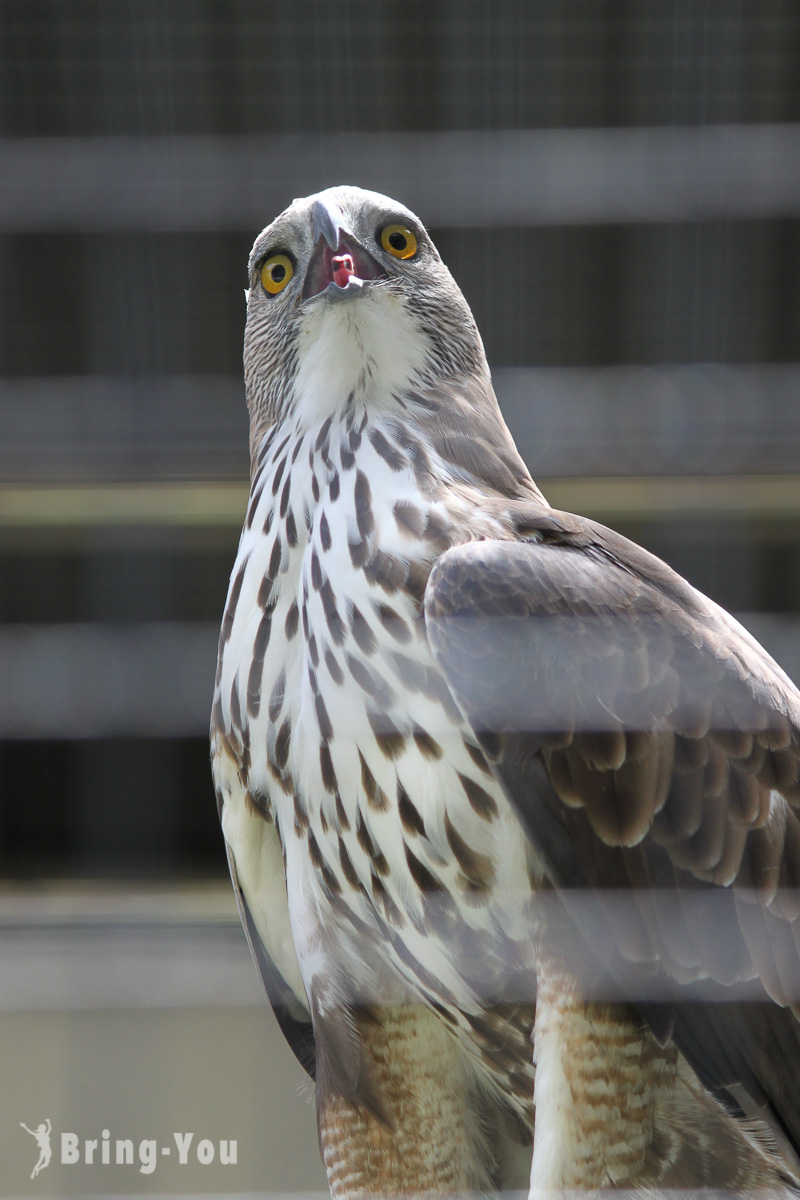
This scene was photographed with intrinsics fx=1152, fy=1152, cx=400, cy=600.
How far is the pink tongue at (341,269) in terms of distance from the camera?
3.62ft

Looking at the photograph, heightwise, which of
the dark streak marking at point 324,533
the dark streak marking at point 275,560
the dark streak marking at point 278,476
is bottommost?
the dark streak marking at point 275,560

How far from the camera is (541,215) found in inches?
32.7

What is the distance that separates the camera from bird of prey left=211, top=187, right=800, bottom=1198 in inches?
37.3

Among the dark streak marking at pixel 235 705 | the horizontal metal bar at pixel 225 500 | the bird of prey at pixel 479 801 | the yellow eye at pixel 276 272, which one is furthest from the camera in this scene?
the horizontal metal bar at pixel 225 500

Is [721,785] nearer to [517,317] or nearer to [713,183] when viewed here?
[713,183]

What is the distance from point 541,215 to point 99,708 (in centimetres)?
55

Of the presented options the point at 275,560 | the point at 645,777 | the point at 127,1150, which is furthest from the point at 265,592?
the point at 127,1150

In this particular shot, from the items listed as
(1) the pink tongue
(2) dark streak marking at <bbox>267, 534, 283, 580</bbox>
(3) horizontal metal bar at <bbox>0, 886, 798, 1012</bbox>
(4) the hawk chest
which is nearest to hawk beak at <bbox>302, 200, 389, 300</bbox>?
(1) the pink tongue

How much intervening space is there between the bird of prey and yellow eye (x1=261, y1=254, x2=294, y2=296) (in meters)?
0.02

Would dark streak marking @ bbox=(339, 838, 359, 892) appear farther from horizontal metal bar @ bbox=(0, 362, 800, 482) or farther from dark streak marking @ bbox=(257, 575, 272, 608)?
horizontal metal bar @ bbox=(0, 362, 800, 482)

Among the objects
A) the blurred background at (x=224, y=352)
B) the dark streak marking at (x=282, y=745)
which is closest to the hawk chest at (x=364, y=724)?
the dark streak marking at (x=282, y=745)

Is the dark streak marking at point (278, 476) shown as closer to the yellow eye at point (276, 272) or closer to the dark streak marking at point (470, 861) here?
the yellow eye at point (276, 272)

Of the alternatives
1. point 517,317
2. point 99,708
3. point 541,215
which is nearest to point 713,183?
point 541,215

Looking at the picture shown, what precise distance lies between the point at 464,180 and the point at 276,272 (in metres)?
0.29
